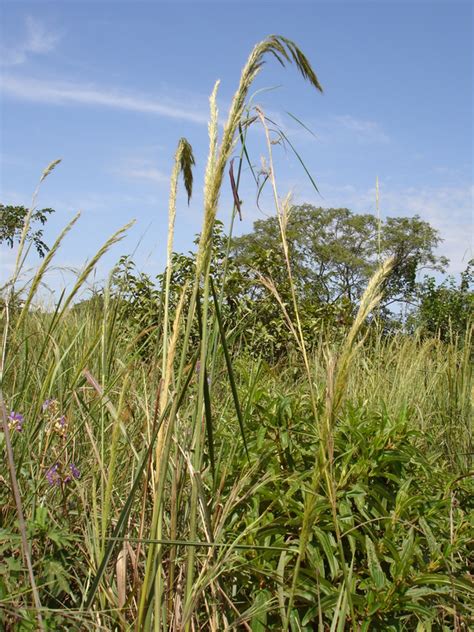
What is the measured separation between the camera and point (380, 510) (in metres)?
1.93

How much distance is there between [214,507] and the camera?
1595mm

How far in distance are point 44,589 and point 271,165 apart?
47.7 inches

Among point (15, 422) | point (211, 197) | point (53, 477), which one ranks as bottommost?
point (53, 477)

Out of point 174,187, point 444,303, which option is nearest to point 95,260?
point 174,187

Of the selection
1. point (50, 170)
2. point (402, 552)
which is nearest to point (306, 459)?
point (402, 552)

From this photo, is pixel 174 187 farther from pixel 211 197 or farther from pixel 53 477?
pixel 53 477

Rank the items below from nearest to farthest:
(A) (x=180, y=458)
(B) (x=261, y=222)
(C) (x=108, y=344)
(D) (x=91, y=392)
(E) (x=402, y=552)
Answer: (A) (x=180, y=458) → (E) (x=402, y=552) → (C) (x=108, y=344) → (D) (x=91, y=392) → (B) (x=261, y=222)

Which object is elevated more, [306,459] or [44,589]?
[306,459]

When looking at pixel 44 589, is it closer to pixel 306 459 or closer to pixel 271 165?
pixel 306 459

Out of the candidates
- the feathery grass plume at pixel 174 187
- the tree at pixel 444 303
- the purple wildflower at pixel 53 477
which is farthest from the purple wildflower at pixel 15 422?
the tree at pixel 444 303

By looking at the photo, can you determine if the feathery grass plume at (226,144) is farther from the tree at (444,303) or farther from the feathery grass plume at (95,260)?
the tree at (444,303)

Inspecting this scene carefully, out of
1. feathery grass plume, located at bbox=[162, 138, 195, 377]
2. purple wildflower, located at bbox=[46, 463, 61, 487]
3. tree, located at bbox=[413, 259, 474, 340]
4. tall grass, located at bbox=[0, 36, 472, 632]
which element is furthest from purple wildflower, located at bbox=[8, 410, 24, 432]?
tree, located at bbox=[413, 259, 474, 340]

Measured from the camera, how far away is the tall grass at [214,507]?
3.71 ft

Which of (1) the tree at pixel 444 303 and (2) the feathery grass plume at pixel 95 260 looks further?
(1) the tree at pixel 444 303
